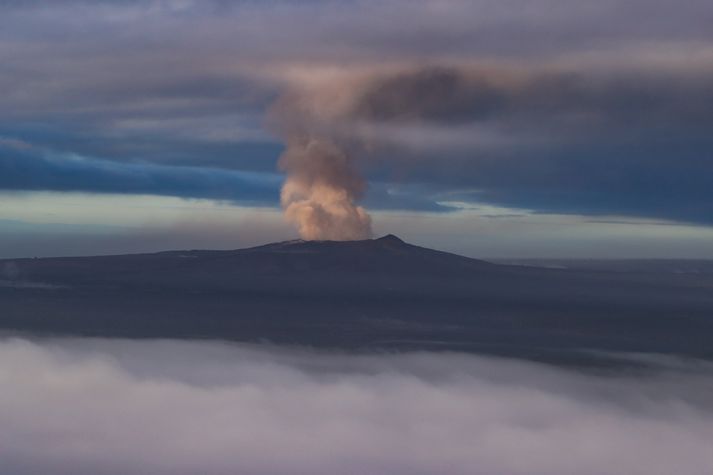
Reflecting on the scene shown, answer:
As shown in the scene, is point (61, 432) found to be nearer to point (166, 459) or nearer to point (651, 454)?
point (166, 459)

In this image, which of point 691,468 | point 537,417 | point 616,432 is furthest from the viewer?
point 537,417

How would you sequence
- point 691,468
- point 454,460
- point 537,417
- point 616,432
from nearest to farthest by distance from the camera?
point 691,468 → point 454,460 → point 616,432 → point 537,417

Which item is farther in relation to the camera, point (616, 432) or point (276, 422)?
point (276, 422)

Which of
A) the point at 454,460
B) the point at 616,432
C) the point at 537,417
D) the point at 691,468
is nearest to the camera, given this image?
the point at 691,468

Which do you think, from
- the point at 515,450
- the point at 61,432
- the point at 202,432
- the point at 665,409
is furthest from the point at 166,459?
the point at 665,409

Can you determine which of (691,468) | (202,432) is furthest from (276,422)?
(691,468)

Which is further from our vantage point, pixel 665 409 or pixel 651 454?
pixel 665 409

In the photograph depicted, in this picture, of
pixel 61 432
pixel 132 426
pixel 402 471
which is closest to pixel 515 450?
pixel 402 471

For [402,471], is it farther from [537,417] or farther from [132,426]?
[132,426]
